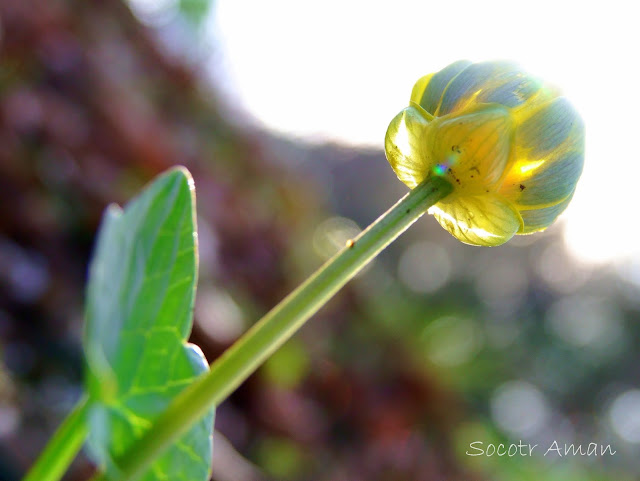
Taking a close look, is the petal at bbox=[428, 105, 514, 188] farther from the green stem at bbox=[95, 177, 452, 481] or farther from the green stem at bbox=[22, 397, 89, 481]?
the green stem at bbox=[22, 397, 89, 481]

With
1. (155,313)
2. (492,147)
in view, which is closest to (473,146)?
(492,147)

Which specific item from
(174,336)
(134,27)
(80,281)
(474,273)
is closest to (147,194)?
(174,336)

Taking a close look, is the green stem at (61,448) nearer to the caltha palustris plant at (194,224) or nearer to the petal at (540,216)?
the caltha palustris plant at (194,224)

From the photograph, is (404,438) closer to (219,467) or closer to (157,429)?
(219,467)

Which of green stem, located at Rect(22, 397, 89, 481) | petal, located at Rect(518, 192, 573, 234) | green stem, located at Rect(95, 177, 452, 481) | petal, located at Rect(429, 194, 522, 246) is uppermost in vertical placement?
petal, located at Rect(518, 192, 573, 234)

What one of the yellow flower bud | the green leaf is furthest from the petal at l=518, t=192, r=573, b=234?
the green leaf

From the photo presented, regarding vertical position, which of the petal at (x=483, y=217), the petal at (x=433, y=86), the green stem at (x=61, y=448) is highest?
the petal at (x=433, y=86)

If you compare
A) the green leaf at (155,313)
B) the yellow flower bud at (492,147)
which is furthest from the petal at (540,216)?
the green leaf at (155,313)
